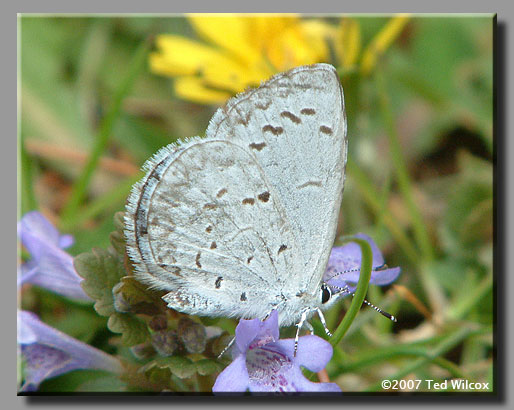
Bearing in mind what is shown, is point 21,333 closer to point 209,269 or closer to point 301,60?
point 209,269

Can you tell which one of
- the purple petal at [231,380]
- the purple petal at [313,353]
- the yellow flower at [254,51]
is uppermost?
the yellow flower at [254,51]

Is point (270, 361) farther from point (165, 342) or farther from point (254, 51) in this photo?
point (254, 51)

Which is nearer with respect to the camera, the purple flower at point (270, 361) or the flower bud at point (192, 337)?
the purple flower at point (270, 361)

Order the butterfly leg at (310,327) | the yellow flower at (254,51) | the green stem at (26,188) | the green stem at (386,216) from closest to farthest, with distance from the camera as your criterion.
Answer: the butterfly leg at (310,327) → the green stem at (26,188) → the yellow flower at (254,51) → the green stem at (386,216)

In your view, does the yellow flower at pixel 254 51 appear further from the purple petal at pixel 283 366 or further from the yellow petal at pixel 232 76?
the purple petal at pixel 283 366

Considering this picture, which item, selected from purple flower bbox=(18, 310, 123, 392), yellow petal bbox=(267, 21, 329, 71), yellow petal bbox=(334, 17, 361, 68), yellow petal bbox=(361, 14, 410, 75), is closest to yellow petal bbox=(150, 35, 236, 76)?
yellow petal bbox=(267, 21, 329, 71)

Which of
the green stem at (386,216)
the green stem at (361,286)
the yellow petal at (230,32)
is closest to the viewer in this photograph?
the green stem at (361,286)

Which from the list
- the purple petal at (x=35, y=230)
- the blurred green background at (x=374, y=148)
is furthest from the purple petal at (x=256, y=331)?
the blurred green background at (x=374, y=148)

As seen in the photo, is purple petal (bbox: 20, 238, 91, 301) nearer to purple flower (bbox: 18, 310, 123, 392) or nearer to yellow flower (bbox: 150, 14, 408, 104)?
purple flower (bbox: 18, 310, 123, 392)
